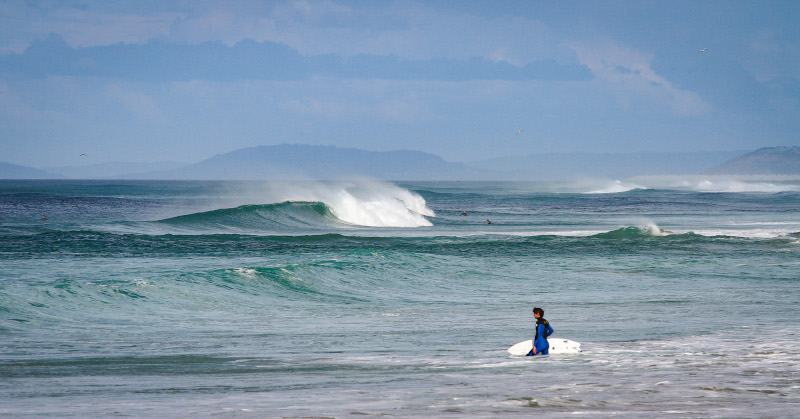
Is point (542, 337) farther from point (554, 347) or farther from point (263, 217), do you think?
point (263, 217)

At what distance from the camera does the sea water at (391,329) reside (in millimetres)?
8633

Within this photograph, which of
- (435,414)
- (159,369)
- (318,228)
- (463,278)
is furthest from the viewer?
(318,228)

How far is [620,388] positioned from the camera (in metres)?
9.05

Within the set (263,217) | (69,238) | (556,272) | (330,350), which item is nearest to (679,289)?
(556,272)

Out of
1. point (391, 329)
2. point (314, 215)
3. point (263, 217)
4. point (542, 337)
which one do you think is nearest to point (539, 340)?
point (542, 337)

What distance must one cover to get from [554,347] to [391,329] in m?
3.46

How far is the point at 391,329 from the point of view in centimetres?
1402

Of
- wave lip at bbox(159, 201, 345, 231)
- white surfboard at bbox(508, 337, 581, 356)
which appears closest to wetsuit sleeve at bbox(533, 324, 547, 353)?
white surfboard at bbox(508, 337, 581, 356)

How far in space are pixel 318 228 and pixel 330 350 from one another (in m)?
33.5

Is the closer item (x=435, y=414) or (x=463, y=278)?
(x=435, y=414)

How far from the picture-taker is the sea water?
340 inches

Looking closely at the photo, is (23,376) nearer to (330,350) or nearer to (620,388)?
(330,350)

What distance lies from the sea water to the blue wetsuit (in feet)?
0.84

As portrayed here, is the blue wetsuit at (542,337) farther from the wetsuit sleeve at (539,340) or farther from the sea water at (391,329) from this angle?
the sea water at (391,329)
